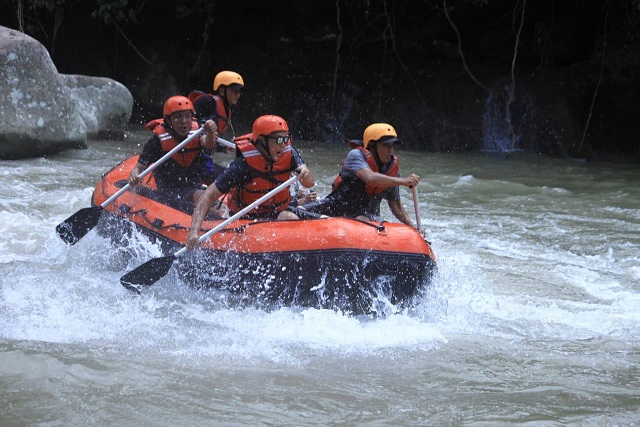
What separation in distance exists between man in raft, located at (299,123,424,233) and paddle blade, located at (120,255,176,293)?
106 cm

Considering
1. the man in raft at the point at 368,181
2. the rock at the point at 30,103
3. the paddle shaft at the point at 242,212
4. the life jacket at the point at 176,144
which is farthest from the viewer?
the rock at the point at 30,103

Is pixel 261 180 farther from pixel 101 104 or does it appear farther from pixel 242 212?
pixel 101 104

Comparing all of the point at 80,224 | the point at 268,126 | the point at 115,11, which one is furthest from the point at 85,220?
the point at 115,11

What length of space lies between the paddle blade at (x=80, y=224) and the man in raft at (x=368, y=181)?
1.51 m

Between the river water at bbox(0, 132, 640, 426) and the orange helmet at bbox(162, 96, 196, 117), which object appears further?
the orange helmet at bbox(162, 96, 196, 117)

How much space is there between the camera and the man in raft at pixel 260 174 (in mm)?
4988

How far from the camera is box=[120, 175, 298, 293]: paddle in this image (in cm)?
495

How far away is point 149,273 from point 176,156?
135cm

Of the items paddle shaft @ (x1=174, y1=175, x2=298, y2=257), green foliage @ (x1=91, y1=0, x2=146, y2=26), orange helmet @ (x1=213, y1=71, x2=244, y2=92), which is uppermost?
green foliage @ (x1=91, y1=0, x2=146, y2=26)

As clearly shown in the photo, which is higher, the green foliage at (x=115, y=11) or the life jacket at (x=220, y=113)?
the green foliage at (x=115, y=11)

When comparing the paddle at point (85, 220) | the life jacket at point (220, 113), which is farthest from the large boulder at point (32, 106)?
the paddle at point (85, 220)

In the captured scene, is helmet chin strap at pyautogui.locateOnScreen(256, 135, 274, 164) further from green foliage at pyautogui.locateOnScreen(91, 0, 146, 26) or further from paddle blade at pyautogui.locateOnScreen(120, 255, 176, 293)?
green foliage at pyautogui.locateOnScreen(91, 0, 146, 26)

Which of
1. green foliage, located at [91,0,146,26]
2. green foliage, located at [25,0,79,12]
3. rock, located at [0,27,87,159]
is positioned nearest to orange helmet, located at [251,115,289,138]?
rock, located at [0,27,87,159]

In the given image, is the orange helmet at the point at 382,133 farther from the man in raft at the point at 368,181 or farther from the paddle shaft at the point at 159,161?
the paddle shaft at the point at 159,161
